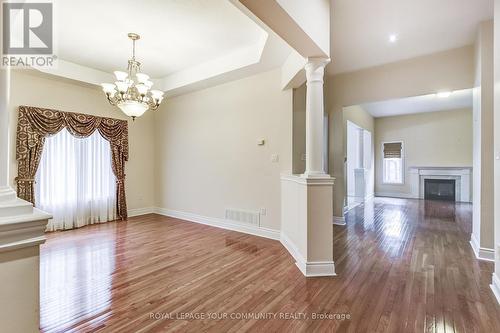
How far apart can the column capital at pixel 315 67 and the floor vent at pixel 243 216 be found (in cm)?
233

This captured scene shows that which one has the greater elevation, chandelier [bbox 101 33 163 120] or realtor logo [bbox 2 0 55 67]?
realtor logo [bbox 2 0 55 67]

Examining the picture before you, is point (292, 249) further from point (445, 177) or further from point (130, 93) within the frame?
point (445, 177)

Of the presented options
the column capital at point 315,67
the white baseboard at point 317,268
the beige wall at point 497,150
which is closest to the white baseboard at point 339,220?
the white baseboard at point 317,268

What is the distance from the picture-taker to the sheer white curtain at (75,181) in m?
4.32

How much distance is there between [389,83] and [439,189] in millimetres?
5768

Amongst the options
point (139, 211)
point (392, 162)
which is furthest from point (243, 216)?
point (392, 162)

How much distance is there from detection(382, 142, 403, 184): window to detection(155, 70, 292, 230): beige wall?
6.90 m

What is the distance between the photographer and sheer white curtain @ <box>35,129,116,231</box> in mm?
4316

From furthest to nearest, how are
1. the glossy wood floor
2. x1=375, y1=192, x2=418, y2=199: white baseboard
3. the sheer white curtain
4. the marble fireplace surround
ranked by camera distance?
x1=375, y1=192, x2=418, y2=199: white baseboard → the marble fireplace surround → the sheer white curtain → the glossy wood floor

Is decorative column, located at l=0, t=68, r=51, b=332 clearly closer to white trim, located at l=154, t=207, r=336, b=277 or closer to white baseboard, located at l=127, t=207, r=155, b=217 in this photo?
white trim, located at l=154, t=207, r=336, b=277

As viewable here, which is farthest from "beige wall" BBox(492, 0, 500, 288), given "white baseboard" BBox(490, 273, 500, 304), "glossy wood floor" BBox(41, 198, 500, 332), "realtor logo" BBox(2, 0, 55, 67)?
"realtor logo" BBox(2, 0, 55, 67)

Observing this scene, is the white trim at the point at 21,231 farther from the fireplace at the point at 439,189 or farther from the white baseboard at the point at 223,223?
the fireplace at the point at 439,189

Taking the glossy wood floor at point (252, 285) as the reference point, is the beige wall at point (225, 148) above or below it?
above

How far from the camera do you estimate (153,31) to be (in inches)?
131
